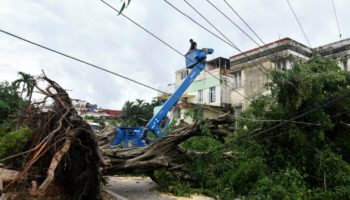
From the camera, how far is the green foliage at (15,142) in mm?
5320

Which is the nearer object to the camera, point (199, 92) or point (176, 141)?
point (176, 141)

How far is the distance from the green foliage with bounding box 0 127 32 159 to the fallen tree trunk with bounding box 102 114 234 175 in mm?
1937

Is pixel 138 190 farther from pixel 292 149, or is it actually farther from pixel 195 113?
pixel 292 149

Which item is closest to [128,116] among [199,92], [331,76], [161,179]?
[199,92]

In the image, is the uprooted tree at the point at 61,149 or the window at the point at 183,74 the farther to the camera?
the window at the point at 183,74

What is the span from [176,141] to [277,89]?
3.22m

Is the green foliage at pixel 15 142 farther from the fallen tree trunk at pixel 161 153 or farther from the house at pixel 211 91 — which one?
the house at pixel 211 91

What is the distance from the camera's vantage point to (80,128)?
472 centimetres

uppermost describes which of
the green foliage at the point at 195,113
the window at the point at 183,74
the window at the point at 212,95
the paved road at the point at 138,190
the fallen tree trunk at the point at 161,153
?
the window at the point at 183,74

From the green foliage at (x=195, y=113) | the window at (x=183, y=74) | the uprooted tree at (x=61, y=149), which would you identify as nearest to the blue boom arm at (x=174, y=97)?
the green foliage at (x=195, y=113)

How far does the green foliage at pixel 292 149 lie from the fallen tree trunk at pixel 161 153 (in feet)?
1.91

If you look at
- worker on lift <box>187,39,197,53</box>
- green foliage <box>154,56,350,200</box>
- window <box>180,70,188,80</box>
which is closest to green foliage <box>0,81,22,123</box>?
window <box>180,70,188,80</box>

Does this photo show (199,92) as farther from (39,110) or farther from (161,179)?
(39,110)

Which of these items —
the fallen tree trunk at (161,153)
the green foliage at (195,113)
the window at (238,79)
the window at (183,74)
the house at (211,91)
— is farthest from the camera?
the window at (183,74)
